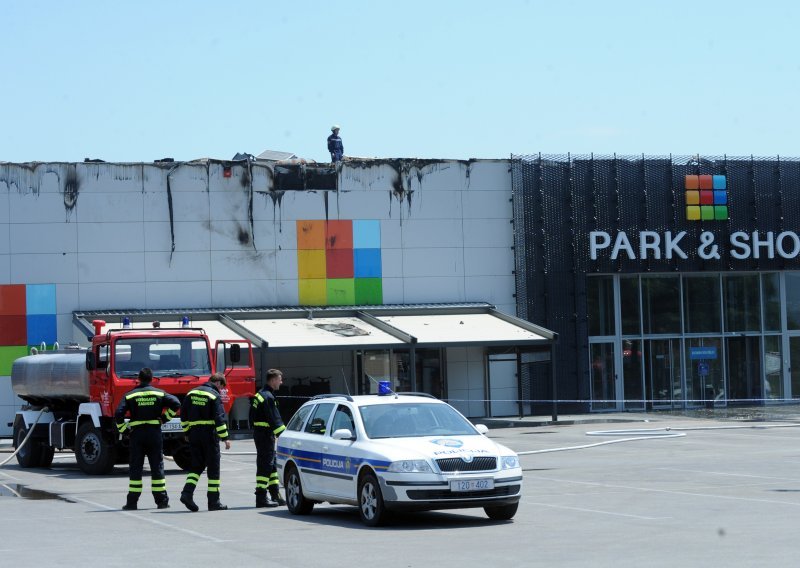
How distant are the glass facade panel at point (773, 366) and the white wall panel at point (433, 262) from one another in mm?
11085

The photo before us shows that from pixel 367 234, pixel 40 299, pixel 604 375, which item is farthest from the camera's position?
pixel 604 375

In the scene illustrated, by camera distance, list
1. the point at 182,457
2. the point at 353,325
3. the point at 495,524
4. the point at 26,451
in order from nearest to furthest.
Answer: the point at 495,524 < the point at 182,457 < the point at 26,451 < the point at 353,325

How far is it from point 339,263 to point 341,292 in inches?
35.2

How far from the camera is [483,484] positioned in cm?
1474

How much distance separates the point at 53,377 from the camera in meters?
26.7

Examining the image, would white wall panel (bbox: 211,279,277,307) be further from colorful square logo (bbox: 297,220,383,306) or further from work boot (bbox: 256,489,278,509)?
work boot (bbox: 256,489,278,509)

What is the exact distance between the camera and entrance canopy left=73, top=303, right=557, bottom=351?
36.3m

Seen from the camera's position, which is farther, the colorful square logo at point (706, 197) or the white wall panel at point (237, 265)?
the colorful square logo at point (706, 197)

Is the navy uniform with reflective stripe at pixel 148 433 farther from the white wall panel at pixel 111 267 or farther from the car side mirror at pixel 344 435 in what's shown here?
the white wall panel at pixel 111 267

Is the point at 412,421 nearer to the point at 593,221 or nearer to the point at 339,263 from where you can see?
the point at 339,263

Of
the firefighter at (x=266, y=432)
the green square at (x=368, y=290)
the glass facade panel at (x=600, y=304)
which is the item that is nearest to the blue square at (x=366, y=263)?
the green square at (x=368, y=290)

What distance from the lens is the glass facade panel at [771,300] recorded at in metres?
44.2

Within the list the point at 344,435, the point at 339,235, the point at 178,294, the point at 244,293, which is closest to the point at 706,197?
the point at 339,235

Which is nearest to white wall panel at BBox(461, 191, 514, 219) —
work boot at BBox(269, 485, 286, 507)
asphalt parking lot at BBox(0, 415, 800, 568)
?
asphalt parking lot at BBox(0, 415, 800, 568)
